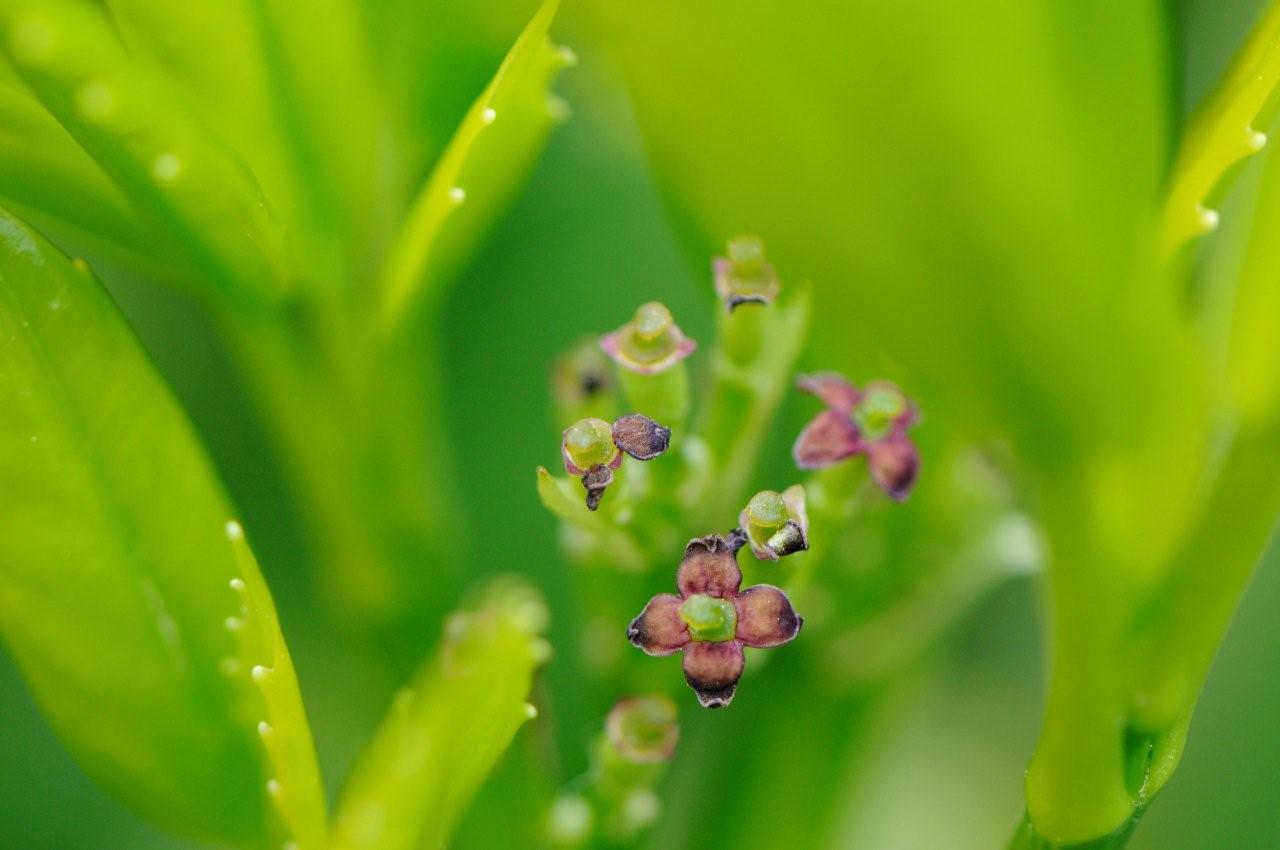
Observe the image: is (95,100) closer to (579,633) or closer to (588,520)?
(588,520)

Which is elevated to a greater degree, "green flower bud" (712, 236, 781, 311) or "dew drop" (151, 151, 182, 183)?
"green flower bud" (712, 236, 781, 311)

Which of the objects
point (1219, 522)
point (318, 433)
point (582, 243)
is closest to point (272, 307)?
point (318, 433)

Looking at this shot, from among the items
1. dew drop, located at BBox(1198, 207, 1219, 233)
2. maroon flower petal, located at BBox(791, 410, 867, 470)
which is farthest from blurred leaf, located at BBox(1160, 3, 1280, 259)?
maroon flower petal, located at BBox(791, 410, 867, 470)

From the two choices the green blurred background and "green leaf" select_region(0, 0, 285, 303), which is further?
the green blurred background

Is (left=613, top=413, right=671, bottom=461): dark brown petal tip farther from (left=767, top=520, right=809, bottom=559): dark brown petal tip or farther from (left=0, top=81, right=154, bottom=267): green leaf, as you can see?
(left=0, top=81, right=154, bottom=267): green leaf

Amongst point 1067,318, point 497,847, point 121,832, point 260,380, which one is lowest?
point 121,832

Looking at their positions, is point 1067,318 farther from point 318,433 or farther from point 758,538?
point 318,433

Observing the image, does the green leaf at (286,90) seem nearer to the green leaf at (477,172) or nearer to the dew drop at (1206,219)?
the green leaf at (477,172)
